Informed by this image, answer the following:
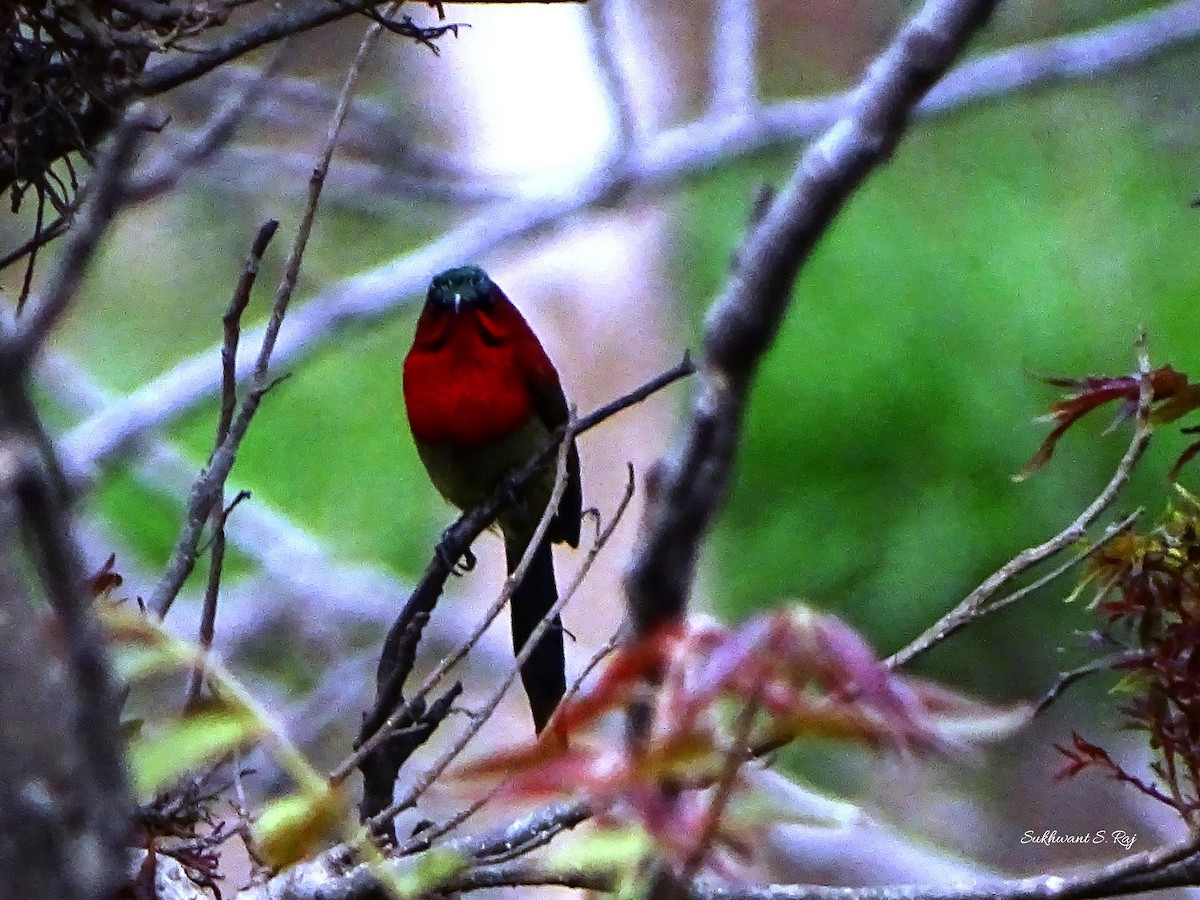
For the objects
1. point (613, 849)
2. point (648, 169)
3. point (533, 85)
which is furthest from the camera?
point (533, 85)

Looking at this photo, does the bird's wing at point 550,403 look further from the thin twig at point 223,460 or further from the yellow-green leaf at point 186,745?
the yellow-green leaf at point 186,745

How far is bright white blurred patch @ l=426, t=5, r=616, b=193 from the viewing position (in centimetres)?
401

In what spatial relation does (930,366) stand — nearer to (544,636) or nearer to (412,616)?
(544,636)

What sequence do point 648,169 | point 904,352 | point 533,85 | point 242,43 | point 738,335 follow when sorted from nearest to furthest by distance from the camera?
1. point 738,335
2. point 242,43
3. point 648,169
4. point 904,352
5. point 533,85

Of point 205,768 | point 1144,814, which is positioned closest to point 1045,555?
point 205,768

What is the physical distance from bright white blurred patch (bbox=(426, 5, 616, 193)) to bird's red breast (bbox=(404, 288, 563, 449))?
192cm

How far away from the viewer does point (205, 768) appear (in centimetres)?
78

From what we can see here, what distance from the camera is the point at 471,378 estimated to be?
1928 mm

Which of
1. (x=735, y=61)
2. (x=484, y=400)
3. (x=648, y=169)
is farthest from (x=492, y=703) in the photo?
(x=735, y=61)

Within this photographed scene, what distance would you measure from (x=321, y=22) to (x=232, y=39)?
0.18ft

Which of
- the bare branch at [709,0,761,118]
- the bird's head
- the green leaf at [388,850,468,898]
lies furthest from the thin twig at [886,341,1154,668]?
the bare branch at [709,0,761,118]

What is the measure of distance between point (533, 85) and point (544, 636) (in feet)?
A: 10.3

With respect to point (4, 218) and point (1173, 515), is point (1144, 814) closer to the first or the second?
point (1173, 515)

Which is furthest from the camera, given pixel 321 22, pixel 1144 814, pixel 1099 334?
pixel 1099 334
